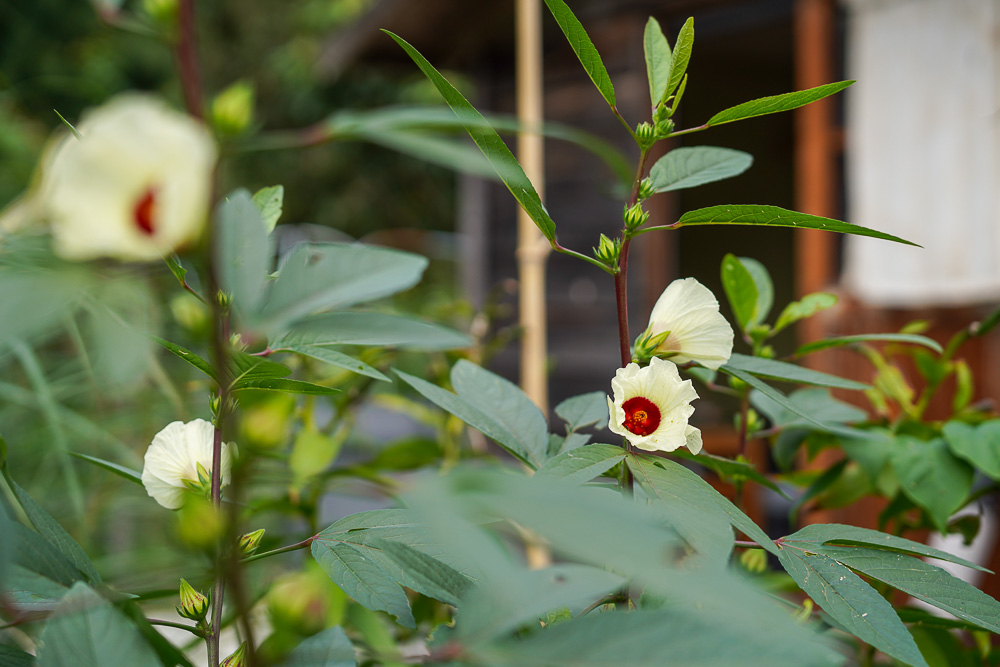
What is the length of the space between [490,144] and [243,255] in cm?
12

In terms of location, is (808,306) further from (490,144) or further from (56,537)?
(56,537)

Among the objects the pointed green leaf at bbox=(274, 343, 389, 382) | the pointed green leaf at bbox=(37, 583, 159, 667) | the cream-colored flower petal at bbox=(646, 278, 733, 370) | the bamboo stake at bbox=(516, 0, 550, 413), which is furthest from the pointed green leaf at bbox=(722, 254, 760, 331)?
the bamboo stake at bbox=(516, 0, 550, 413)

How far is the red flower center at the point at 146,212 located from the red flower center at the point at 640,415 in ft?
0.67

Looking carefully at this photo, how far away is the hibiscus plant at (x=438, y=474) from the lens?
0.19 metres

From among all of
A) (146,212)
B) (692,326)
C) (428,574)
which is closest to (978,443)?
(692,326)

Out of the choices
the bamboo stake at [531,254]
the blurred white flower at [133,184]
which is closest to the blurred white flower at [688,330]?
the blurred white flower at [133,184]

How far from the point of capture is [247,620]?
190 millimetres

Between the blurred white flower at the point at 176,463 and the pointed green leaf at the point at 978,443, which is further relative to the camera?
the pointed green leaf at the point at 978,443

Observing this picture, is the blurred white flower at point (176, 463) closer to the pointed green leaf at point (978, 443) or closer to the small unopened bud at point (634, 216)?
the small unopened bud at point (634, 216)

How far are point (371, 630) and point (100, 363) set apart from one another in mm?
169

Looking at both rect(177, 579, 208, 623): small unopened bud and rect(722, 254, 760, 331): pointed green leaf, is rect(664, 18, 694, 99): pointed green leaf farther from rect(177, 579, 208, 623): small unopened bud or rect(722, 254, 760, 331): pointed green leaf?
rect(177, 579, 208, 623): small unopened bud

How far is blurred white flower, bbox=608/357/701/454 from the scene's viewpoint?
0.31 metres

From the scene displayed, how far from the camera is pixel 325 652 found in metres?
0.27

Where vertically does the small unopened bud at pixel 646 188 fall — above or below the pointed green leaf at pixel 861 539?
above
